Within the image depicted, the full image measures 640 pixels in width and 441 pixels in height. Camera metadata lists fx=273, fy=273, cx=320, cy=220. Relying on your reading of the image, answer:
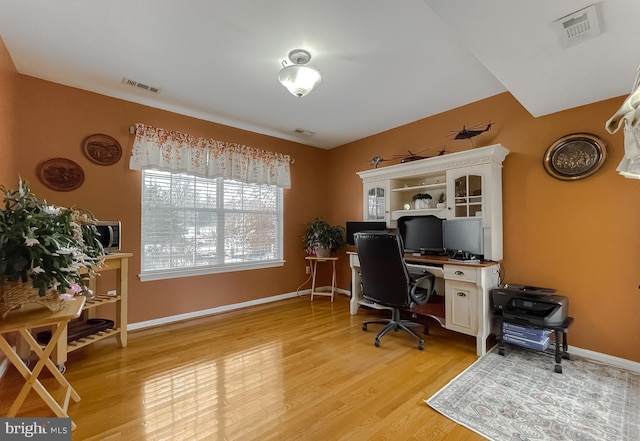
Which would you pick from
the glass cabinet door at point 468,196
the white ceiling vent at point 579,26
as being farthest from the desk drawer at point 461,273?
the white ceiling vent at point 579,26

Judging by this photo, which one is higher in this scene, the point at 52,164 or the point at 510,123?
the point at 510,123

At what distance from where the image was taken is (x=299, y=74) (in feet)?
6.93

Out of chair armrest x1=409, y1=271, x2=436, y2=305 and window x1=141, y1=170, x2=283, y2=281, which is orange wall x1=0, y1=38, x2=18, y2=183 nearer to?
window x1=141, y1=170, x2=283, y2=281

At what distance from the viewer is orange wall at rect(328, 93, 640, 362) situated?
2258 millimetres

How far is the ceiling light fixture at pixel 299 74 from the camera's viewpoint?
209cm

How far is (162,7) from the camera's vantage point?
1.75 metres

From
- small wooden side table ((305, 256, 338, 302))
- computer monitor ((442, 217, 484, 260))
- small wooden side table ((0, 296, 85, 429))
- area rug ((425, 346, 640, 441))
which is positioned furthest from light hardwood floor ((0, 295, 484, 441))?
small wooden side table ((305, 256, 338, 302))

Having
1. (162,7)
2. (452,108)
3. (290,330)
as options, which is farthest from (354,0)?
(290,330)

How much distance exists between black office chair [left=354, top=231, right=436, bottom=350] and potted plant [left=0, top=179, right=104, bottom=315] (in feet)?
7.07

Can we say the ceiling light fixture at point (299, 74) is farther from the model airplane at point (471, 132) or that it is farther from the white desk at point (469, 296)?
the white desk at point (469, 296)

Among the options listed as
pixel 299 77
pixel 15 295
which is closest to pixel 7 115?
pixel 15 295

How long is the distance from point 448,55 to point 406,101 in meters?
0.89

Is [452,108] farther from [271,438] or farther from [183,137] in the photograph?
[271,438]

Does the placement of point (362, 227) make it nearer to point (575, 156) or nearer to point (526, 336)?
point (526, 336)
